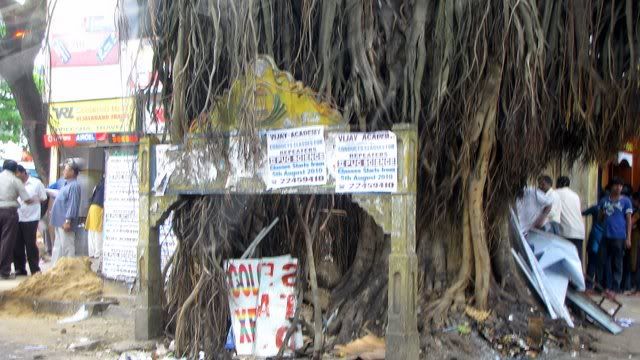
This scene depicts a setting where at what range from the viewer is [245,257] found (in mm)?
7215

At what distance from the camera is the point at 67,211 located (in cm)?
1171

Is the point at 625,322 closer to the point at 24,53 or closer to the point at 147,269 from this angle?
the point at 147,269

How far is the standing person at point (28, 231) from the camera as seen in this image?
1234 cm

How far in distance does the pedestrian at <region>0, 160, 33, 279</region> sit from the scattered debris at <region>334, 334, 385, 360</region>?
7225 millimetres

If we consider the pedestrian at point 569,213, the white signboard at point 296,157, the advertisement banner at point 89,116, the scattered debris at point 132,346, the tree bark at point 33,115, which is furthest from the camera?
the advertisement banner at point 89,116

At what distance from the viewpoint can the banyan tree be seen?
6578 mm

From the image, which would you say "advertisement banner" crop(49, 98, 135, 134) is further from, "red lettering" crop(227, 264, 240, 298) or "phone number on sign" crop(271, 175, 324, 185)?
"phone number on sign" crop(271, 175, 324, 185)

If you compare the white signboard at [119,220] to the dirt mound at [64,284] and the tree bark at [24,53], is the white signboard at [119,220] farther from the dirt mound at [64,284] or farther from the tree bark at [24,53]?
the tree bark at [24,53]

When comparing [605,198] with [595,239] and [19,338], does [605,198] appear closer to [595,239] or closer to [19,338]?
[595,239]

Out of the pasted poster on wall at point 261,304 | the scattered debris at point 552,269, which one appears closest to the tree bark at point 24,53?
the pasted poster on wall at point 261,304

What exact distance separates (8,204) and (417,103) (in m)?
8.06

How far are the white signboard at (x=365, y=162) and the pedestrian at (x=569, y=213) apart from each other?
515 cm

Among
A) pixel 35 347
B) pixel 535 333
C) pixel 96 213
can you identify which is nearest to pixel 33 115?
pixel 96 213

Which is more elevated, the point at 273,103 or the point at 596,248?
the point at 273,103
